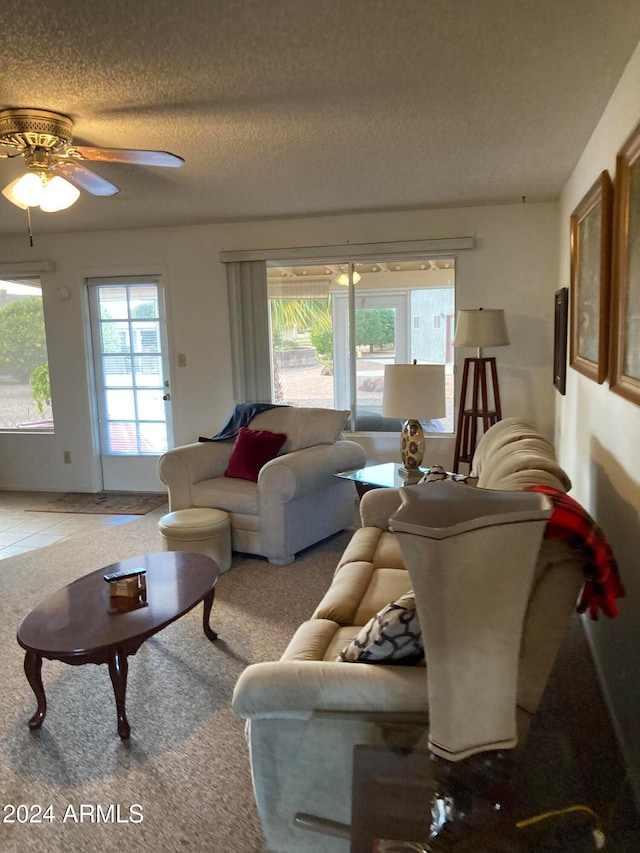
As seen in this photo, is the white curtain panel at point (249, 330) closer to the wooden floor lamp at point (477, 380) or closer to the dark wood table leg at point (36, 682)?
the wooden floor lamp at point (477, 380)

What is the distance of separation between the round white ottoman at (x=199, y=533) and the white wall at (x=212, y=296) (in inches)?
72.3

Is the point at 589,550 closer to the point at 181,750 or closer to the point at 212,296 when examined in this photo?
the point at 181,750

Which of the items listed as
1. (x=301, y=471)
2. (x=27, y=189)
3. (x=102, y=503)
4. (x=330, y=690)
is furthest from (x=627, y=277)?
(x=102, y=503)

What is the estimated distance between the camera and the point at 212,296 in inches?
199

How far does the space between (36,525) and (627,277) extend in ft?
14.1

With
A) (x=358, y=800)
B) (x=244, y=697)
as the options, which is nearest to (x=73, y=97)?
(x=244, y=697)

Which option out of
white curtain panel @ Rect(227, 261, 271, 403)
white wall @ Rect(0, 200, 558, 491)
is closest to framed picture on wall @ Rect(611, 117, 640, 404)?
white wall @ Rect(0, 200, 558, 491)

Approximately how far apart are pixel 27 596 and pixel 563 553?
297 cm

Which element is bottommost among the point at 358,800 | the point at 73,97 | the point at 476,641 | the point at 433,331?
the point at 358,800

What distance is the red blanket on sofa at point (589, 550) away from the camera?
3.88ft

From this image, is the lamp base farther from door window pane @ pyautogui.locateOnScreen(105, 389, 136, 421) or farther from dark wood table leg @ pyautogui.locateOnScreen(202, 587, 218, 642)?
door window pane @ pyautogui.locateOnScreen(105, 389, 136, 421)

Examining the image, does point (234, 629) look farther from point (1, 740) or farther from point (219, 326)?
point (219, 326)

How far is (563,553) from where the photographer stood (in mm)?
1217

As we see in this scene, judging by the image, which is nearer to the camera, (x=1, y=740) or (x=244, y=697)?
(x=244, y=697)
